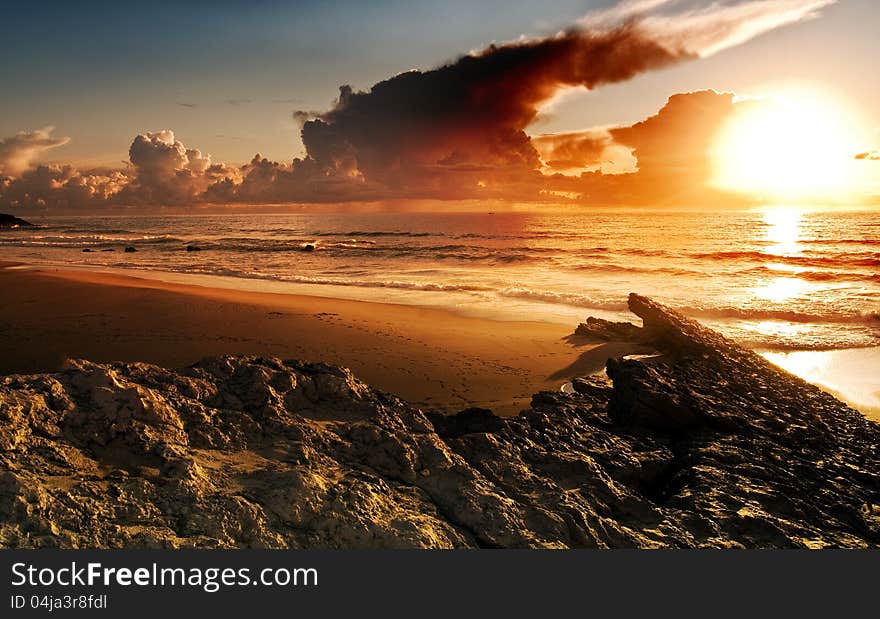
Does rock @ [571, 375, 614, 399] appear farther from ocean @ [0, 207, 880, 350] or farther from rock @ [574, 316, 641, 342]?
ocean @ [0, 207, 880, 350]

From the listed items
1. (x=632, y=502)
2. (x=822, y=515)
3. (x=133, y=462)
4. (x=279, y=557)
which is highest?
(x=133, y=462)

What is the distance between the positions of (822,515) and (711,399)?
2.00 meters

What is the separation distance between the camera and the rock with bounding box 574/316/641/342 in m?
12.2

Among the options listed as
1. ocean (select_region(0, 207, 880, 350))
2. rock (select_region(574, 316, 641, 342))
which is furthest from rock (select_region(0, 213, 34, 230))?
rock (select_region(574, 316, 641, 342))

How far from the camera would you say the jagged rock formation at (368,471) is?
112 inches

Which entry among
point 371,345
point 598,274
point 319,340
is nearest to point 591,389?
point 371,345

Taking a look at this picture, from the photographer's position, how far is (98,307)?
14656mm

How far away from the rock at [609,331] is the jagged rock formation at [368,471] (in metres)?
6.63

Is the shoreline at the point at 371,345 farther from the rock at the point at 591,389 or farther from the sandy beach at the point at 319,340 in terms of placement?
the rock at the point at 591,389

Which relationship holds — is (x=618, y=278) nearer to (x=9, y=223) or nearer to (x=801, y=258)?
(x=801, y=258)

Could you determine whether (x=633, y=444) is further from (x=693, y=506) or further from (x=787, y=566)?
(x=787, y=566)

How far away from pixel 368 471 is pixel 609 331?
10.1 m

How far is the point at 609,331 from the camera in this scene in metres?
12.6

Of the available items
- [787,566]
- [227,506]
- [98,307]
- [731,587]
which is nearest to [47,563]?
[227,506]
